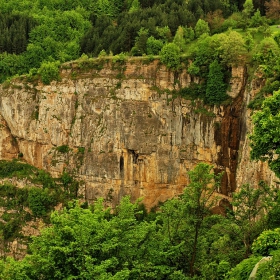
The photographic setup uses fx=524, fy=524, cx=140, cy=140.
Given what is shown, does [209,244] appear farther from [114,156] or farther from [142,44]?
[142,44]

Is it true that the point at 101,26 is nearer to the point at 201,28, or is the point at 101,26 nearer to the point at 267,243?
the point at 201,28

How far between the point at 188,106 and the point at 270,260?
27.3m

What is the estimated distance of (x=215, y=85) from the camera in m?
38.8

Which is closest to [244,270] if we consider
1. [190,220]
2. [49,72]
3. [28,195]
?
[190,220]

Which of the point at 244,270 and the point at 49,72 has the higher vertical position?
the point at 49,72

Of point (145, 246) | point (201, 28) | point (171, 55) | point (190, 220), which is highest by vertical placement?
point (201, 28)

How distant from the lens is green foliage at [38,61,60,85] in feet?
146

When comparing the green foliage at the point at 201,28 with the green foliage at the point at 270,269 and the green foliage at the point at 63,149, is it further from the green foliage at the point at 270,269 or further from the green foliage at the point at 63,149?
the green foliage at the point at 270,269

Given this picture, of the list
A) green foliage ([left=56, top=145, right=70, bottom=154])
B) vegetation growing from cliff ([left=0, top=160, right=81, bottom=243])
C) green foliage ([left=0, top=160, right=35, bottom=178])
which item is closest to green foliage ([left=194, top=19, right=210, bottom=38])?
green foliage ([left=56, top=145, right=70, bottom=154])

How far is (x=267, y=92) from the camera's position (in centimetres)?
3064

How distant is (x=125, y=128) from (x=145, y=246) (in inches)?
981

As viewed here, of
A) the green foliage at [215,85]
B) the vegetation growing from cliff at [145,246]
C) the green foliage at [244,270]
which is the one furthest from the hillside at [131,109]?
the green foliage at [244,270]

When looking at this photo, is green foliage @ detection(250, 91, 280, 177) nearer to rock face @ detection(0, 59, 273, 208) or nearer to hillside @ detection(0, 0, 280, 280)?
hillside @ detection(0, 0, 280, 280)

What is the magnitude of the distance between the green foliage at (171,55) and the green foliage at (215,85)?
2.98 meters
